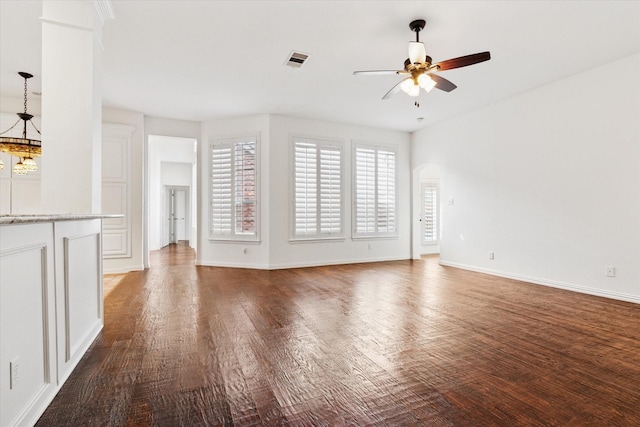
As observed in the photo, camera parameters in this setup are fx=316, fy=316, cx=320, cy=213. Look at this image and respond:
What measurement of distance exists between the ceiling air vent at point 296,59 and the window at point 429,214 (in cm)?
524

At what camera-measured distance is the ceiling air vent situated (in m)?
3.68

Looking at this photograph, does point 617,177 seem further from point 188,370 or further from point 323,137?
point 188,370

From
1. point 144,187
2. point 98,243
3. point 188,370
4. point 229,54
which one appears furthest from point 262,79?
point 188,370

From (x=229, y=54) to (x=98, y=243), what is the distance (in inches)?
97.6

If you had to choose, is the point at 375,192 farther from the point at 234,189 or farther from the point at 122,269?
the point at 122,269

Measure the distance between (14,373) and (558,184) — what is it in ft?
18.6

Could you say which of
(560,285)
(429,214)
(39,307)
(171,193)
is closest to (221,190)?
(39,307)

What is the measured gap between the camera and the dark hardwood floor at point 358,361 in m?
1.63

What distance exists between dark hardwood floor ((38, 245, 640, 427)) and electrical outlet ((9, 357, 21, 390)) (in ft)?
1.13

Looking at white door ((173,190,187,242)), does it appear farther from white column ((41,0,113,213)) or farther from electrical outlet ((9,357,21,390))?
electrical outlet ((9,357,21,390))

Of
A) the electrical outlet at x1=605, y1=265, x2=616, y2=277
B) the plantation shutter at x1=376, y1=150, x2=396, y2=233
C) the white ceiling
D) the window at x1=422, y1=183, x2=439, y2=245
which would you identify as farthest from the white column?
the window at x1=422, y1=183, x2=439, y2=245

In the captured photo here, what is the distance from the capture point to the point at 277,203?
5945mm

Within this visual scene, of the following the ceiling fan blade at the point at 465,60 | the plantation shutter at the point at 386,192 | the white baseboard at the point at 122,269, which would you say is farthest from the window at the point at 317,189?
the ceiling fan blade at the point at 465,60

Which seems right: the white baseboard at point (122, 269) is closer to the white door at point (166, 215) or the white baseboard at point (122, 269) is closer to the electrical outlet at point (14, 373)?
the electrical outlet at point (14, 373)
